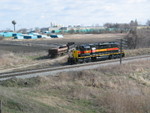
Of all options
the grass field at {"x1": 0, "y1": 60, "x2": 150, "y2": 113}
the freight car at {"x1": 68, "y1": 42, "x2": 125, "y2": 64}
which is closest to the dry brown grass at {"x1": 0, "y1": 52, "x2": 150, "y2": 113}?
the grass field at {"x1": 0, "y1": 60, "x2": 150, "y2": 113}

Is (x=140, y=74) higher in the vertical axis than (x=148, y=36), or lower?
lower

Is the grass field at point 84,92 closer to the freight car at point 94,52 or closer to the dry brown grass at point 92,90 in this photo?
the dry brown grass at point 92,90

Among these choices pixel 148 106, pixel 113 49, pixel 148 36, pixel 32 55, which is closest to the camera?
pixel 148 106

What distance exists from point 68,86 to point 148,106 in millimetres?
7652

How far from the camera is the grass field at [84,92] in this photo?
42.2 feet

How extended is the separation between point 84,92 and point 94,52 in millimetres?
16279

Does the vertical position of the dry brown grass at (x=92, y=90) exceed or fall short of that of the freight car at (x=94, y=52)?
it falls short

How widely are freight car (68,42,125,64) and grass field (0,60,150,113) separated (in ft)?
17.9

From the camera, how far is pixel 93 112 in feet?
47.7

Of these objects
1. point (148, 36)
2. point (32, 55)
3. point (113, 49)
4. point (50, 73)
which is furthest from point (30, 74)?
point (148, 36)

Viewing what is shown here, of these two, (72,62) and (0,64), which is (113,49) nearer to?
(72,62)

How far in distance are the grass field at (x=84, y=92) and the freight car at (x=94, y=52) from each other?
5.47 meters

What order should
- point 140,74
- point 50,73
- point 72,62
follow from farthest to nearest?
1. point 72,62
2. point 140,74
3. point 50,73

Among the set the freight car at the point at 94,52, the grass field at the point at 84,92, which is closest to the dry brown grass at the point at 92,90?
the grass field at the point at 84,92
